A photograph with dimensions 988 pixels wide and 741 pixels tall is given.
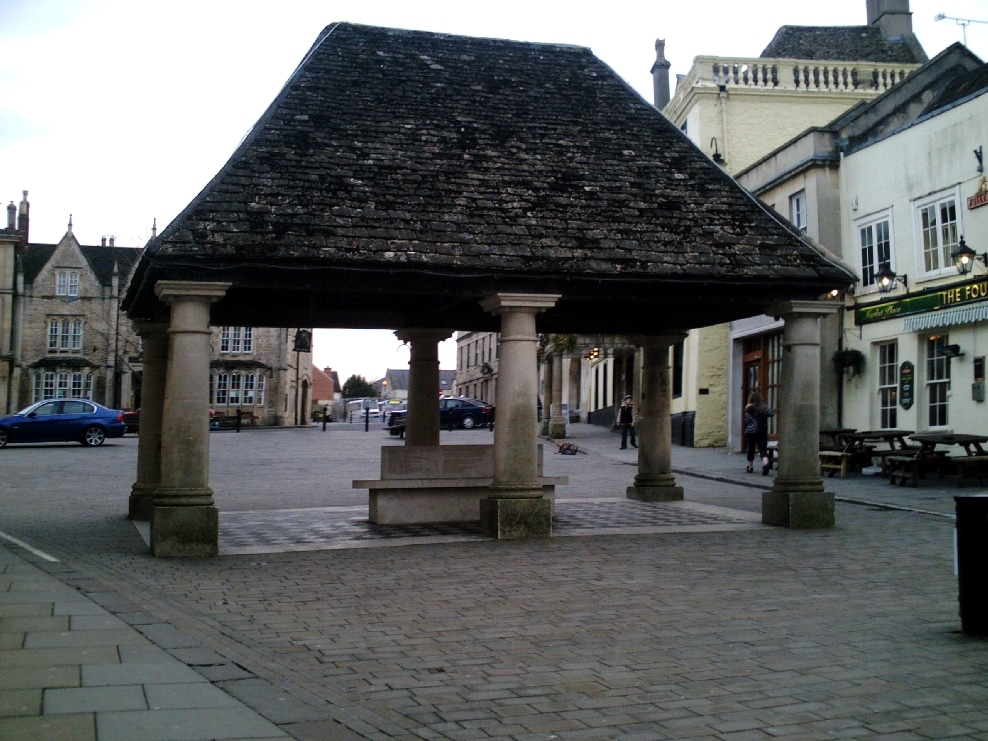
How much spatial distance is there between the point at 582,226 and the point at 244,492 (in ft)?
32.7

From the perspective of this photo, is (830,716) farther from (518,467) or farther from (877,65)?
(877,65)

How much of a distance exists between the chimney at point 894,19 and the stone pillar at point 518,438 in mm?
26221

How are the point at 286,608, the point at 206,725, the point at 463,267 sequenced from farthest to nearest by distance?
the point at 463,267 < the point at 286,608 < the point at 206,725

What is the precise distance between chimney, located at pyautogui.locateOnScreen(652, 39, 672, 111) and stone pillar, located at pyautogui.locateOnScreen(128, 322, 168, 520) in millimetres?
27997

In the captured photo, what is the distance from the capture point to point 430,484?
45.6ft

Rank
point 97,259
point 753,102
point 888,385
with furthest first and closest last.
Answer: point 97,259, point 753,102, point 888,385

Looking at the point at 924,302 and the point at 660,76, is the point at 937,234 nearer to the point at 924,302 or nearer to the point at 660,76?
the point at 924,302

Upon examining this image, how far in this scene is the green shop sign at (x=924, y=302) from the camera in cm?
2002

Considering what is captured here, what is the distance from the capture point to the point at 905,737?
491 centimetres

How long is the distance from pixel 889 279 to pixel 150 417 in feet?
51.7

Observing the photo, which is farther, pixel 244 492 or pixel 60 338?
pixel 60 338

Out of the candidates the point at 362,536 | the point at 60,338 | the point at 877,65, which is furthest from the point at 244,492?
the point at 60,338

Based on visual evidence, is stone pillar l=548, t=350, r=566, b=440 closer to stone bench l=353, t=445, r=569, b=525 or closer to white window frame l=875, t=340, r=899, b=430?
white window frame l=875, t=340, r=899, b=430

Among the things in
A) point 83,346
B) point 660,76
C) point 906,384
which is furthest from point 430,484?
point 83,346
